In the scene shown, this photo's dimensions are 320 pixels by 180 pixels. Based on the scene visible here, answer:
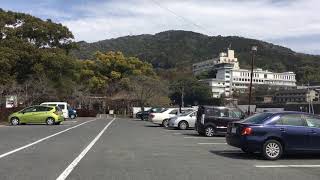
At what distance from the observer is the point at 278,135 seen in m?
15.8

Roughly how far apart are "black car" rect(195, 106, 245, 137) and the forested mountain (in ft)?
299

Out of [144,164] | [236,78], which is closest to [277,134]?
[144,164]

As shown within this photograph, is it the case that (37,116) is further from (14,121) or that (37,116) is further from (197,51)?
(197,51)

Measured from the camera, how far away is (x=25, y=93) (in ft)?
200

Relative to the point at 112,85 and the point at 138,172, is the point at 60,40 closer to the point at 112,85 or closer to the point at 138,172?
the point at 112,85

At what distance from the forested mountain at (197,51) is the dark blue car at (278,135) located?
102857 millimetres

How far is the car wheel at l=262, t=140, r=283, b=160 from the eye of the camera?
15712mm

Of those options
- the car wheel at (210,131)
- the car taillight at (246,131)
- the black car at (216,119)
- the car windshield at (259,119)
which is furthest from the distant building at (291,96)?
the car taillight at (246,131)

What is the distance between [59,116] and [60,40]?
26.6 meters

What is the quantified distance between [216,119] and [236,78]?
103395 mm

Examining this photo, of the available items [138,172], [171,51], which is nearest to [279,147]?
[138,172]

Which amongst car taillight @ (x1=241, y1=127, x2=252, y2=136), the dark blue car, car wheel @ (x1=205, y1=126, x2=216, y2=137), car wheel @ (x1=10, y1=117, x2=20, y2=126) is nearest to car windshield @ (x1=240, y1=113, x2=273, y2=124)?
the dark blue car

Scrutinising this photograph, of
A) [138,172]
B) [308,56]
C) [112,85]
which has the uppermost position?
[308,56]

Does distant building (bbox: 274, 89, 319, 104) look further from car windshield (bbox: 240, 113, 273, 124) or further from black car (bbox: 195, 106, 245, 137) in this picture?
car windshield (bbox: 240, 113, 273, 124)
